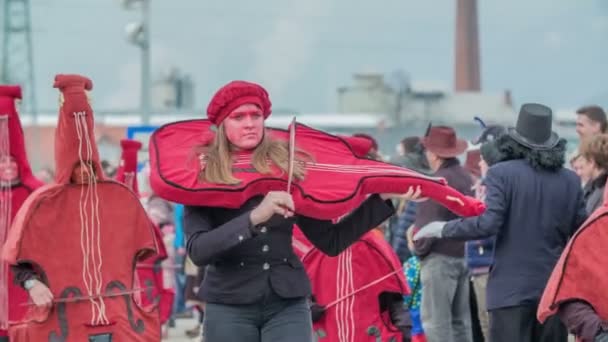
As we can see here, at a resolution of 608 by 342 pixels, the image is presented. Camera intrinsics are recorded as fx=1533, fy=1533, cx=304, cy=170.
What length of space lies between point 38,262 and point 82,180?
0.51 m

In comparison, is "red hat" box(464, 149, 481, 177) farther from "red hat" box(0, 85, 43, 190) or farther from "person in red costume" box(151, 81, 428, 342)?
"person in red costume" box(151, 81, 428, 342)

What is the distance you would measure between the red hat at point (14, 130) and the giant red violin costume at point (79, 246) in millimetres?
1191

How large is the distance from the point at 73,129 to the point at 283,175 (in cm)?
208

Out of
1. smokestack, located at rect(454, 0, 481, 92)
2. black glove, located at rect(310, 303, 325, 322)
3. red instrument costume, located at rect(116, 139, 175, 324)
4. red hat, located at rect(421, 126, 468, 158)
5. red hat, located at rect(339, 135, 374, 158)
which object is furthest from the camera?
smokestack, located at rect(454, 0, 481, 92)

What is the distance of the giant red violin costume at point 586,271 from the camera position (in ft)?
21.1

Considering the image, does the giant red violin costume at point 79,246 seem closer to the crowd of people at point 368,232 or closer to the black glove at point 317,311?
the crowd of people at point 368,232

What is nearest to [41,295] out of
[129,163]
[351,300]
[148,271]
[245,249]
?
[351,300]

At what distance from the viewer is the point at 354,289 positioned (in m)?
8.91

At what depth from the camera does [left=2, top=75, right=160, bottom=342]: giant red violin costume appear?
27.2 ft

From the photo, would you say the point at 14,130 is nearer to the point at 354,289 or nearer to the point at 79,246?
the point at 79,246

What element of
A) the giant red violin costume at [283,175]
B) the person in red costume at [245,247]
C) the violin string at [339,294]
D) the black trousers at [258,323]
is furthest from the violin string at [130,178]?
→ the black trousers at [258,323]

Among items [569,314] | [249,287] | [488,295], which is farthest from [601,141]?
[249,287]

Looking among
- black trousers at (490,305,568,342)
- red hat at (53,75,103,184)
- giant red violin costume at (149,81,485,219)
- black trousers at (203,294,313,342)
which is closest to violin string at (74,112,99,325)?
red hat at (53,75,103,184)

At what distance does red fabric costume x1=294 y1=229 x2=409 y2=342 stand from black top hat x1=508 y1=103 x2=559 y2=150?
1111 millimetres
